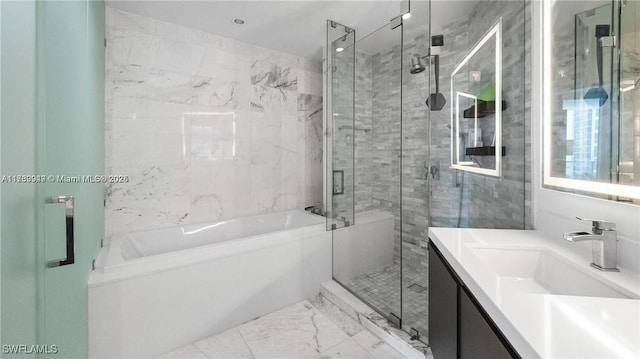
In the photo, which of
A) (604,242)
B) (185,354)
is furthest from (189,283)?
(604,242)

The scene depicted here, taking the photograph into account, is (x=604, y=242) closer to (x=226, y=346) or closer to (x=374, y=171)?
(x=374, y=171)

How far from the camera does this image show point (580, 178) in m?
1.12

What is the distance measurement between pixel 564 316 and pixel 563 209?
810 mm

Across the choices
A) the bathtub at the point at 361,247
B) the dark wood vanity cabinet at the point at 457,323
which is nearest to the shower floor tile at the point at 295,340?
the bathtub at the point at 361,247

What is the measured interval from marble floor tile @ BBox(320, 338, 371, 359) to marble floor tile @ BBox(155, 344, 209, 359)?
791 millimetres

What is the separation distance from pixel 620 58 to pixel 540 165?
0.55 metres

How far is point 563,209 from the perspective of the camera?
1176mm

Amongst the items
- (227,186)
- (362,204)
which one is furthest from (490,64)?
(227,186)

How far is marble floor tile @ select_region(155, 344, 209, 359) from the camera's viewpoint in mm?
1685

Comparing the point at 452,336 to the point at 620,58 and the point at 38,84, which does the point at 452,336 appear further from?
the point at 38,84

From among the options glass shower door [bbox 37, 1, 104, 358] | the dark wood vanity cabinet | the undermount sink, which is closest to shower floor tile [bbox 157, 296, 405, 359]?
the dark wood vanity cabinet

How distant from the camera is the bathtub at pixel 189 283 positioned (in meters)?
1.57

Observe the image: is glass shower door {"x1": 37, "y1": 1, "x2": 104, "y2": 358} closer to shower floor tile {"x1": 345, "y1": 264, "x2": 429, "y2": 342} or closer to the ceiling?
the ceiling

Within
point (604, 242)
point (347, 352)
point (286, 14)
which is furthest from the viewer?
point (286, 14)
